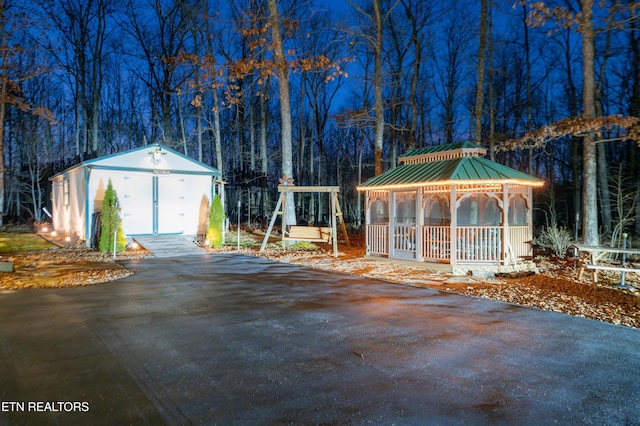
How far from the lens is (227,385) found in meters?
3.59

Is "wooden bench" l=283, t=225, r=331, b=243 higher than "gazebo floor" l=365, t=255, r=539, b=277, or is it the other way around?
"wooden bench" l=283, t=225, r=331, b=243

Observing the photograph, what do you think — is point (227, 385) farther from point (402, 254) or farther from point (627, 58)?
point (627, 58)

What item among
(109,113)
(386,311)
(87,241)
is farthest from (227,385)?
(109,113)

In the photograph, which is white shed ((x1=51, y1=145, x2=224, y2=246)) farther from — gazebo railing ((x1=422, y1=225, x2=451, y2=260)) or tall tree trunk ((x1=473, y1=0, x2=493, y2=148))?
tall tree trunk ((x1=473, y1=0, x2=493, y2=148))

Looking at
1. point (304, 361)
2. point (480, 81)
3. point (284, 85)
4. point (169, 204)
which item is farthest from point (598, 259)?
point (169, 204)

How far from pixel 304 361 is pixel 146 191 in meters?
14.0

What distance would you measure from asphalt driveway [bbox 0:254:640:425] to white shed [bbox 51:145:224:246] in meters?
8.78

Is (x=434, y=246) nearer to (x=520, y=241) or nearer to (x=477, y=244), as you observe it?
(x=477, y=244)

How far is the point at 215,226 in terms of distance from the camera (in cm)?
1504

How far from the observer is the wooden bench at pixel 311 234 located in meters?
13.9

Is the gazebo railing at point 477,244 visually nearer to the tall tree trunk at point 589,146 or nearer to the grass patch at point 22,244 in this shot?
the tall tree trunk at point 589,146

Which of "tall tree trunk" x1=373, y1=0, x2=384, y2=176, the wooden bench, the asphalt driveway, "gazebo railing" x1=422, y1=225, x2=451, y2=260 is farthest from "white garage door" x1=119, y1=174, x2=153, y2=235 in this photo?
"gazebo railing" x1=422, y1=225, x2=451, y2=260

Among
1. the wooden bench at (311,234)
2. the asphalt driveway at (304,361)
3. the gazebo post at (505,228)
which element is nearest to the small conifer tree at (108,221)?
the wooden bench at (311,234)

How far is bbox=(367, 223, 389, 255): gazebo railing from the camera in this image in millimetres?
12719
